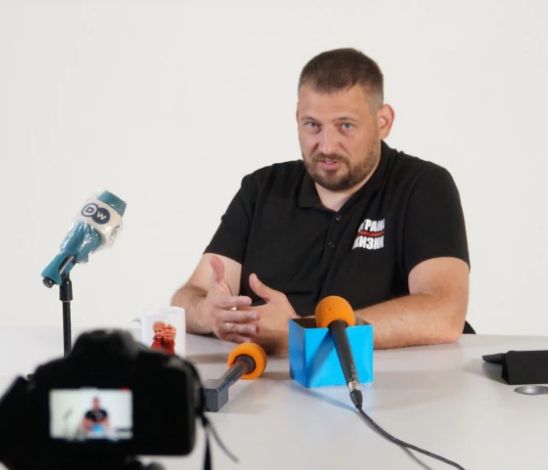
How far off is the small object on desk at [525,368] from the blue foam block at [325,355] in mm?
228

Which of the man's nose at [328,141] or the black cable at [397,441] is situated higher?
the man's nose at [328,141]

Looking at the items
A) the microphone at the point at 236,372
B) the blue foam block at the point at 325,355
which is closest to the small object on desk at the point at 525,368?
the blue foam block at the point at 325,355

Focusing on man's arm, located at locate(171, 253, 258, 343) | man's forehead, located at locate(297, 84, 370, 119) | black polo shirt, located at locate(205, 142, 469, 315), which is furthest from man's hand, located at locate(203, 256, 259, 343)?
man's forehead, located at locate(297, 84, 370, 119)

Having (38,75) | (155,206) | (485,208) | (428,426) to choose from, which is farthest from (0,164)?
(428,426)

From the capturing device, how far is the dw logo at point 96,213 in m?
1.47

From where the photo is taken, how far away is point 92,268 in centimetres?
383

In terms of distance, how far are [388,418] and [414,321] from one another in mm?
540

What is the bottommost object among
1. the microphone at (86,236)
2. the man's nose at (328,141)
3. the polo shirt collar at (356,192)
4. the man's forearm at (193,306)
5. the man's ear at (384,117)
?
the man's forearm at (193,306)

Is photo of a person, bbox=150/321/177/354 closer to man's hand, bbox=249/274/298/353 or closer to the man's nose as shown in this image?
man's hand, bbox=249/274/298/353

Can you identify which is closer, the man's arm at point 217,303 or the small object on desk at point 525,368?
the small object on desk at point 525,368

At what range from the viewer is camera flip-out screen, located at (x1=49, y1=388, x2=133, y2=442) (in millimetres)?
577

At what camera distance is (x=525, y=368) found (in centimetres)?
141

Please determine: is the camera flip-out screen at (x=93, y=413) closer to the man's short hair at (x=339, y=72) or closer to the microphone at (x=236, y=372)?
the microphone at (x=236, y=372)

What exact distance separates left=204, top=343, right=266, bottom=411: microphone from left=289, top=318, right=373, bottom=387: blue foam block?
77mm
